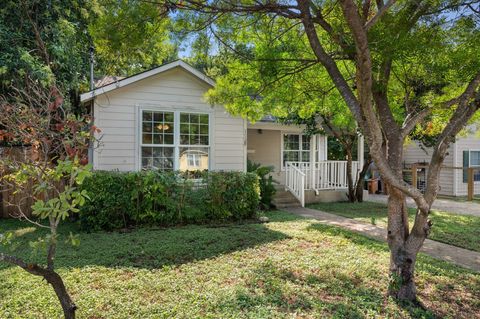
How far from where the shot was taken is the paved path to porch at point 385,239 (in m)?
5.48

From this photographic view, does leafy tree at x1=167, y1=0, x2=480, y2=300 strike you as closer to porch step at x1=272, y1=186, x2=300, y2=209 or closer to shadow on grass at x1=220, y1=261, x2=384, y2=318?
shadow on grass at x1=220, y1=261, x2=384, y2=318

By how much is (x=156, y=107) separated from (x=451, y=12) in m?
7.03

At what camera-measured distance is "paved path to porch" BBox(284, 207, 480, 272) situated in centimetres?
548

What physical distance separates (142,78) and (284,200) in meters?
6.05

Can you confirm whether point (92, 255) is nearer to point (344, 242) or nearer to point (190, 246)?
point (190, 246)

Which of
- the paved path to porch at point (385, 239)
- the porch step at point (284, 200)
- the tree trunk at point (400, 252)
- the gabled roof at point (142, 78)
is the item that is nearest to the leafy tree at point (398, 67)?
the tree trunk at point (400, 252)

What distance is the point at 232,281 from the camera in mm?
4223

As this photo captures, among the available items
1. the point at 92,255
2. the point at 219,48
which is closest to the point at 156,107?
the point at 219,48

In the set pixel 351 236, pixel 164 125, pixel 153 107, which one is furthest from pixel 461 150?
pixel 153 107

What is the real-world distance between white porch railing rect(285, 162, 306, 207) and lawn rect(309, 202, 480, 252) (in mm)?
553

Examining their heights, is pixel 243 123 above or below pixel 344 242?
above

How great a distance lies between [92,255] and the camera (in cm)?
525

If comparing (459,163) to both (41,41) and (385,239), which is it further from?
(41,41)

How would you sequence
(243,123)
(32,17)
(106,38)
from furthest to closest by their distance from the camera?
(243,123) → (32,17) → (106,38)
